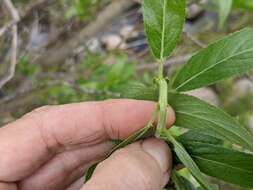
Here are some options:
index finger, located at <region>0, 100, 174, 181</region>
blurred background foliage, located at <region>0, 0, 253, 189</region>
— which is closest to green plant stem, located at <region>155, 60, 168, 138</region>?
index finger, located at <region>0, 100, 174, 181</region>

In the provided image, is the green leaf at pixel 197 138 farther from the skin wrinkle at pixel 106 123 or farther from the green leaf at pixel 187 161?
the skin wrinkle at pixel 106 123

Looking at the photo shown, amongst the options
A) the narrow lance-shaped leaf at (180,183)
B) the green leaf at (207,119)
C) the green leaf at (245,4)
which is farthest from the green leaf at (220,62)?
the green leaf at (245,4)

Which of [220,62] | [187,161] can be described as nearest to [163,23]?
[220,62]

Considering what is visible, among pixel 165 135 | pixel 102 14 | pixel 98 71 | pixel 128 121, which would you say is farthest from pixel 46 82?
pixel 165 135

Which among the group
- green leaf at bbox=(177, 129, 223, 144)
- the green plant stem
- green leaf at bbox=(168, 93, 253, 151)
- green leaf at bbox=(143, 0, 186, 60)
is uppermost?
green leaf at bbox=(143, 0, 186, 60)

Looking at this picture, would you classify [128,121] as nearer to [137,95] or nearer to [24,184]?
[137,95]

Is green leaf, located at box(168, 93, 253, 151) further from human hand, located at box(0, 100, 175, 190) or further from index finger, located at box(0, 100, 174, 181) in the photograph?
index finger, located at box(0, 100, 174, 181)
